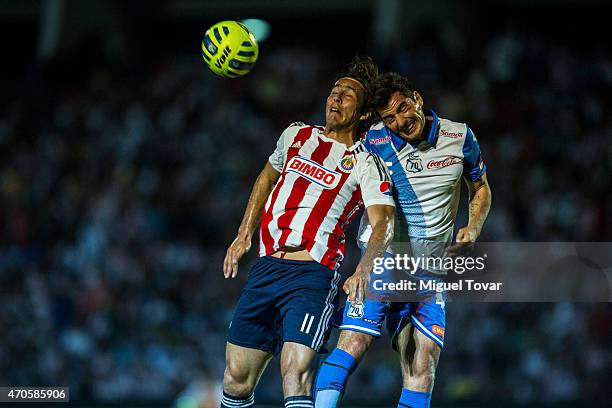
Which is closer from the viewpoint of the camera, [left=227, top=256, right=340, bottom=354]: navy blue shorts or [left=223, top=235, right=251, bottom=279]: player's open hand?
[left=227, top=256, right=340, bottom=354]: navy blue shorts

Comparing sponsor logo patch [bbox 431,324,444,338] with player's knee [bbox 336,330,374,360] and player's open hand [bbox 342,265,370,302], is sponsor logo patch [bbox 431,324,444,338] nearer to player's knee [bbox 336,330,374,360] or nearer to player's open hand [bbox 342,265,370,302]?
player's knee [bbox 336,330,374,360]

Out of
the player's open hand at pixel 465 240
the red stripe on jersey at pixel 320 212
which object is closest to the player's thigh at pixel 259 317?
the red stripe on jersey at pixel 320 212

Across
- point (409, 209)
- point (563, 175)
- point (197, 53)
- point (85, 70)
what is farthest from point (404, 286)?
point (197, 53)

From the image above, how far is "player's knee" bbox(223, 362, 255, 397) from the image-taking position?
5422 mm

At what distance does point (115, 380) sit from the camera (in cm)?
1141

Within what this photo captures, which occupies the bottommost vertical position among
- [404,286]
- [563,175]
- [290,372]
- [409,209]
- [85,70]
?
[290,372]

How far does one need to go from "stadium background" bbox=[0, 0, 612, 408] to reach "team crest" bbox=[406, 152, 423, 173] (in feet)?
13.1

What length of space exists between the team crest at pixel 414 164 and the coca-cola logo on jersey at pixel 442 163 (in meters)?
0.05

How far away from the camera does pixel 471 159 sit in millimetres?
5750

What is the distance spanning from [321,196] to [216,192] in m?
7.52

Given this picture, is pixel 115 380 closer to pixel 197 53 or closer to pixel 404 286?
pixel 404 286

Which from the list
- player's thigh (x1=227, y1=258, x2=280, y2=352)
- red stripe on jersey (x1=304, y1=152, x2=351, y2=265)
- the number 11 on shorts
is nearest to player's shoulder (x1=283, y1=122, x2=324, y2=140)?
red stripe on jersey (x1=304, y1=152, x2=351, y2=265)

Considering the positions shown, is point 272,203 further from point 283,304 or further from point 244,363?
point 244,363

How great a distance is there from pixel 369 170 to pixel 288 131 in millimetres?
667
